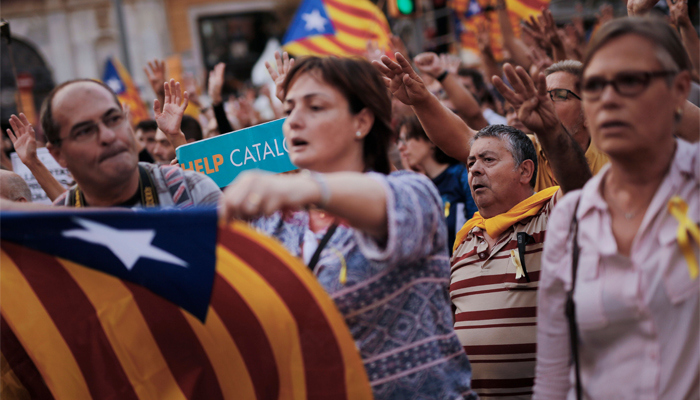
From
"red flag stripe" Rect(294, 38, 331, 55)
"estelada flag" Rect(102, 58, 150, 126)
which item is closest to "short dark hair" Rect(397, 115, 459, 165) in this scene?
"red flag stripe" Rect(294, 38, 331, 55)

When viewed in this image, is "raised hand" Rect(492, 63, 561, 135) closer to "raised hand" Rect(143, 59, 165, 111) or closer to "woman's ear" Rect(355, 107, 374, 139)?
"woman's ear" Rect(355, 107, 374, 139)

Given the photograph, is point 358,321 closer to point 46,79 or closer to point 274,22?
point 46,79

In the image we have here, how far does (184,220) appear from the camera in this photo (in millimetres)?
1923

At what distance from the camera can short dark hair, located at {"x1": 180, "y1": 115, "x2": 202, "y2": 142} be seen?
16.3ft

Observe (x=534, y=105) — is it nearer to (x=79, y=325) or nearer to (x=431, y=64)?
(x=79, y=325)

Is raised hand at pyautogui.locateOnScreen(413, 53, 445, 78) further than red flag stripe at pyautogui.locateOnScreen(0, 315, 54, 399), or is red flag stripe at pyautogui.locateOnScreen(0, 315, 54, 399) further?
raised hand at pyautogui.locateOnScreen(413, 53, 445, 78)

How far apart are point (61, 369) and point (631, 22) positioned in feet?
6.57

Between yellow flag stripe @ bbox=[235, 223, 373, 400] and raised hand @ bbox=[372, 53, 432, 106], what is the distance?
4.03ft

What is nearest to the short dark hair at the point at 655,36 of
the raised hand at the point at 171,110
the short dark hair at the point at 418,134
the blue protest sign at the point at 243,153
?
the blue protest sign at the point at 243,153

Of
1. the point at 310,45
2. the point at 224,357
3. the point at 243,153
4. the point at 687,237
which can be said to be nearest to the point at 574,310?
the point at 687,237

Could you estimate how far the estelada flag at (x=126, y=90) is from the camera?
27.9 feet

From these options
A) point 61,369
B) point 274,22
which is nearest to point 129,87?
point 61,369

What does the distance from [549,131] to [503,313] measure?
83 centimetres

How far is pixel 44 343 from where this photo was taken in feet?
7.35
